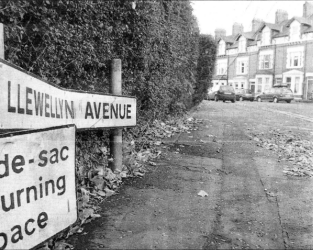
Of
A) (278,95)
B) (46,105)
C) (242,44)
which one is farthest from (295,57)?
(46,105)

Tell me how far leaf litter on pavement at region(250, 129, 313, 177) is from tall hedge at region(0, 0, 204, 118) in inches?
99.0

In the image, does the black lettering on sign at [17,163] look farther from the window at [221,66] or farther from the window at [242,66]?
the window at [242,66]

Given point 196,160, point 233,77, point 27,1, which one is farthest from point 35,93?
point 233,77

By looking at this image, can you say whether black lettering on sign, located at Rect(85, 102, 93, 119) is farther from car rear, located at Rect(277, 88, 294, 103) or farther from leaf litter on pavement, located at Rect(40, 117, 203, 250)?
car rear, located at Rect(277, 88, 294, 103)

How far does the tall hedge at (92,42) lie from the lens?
9.74 feet

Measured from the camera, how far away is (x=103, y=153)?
418 centimetres

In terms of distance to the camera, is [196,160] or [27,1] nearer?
[27,1]

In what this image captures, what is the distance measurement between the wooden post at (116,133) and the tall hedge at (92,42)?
254 mm

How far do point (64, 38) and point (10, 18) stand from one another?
25.3 inches

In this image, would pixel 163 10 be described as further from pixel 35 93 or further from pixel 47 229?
pixel 47 229

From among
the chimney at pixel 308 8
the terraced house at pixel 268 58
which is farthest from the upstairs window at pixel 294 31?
the chimney at pixel 308 8

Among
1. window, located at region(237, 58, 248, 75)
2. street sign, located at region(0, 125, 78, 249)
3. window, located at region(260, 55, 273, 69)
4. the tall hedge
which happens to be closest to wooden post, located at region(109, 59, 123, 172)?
the tall hedge

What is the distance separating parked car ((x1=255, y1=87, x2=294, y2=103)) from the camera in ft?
99.3

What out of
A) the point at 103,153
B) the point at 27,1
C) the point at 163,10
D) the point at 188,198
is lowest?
the point at 188,198
